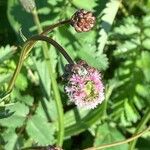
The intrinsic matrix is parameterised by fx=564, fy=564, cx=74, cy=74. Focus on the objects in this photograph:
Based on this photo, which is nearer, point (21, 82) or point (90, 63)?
point (90, 63)

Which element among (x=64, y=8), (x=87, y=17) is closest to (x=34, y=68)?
(x=64, y=8)

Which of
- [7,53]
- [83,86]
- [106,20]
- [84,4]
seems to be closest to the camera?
[83,86]

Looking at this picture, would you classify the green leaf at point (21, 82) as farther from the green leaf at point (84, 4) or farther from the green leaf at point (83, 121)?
the green leaf at point (84, 4)

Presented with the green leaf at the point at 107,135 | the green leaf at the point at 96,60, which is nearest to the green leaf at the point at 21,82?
A: the green leaf at the point at 96,60

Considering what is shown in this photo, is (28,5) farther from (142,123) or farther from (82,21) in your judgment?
(142,123)

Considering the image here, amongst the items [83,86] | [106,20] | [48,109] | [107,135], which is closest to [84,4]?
[106,20]

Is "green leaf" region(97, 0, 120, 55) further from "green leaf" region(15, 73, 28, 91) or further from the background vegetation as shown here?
"green leaf" region(15, 73, 28, 91)

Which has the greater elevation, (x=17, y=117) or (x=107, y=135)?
(x=17, y=117)
